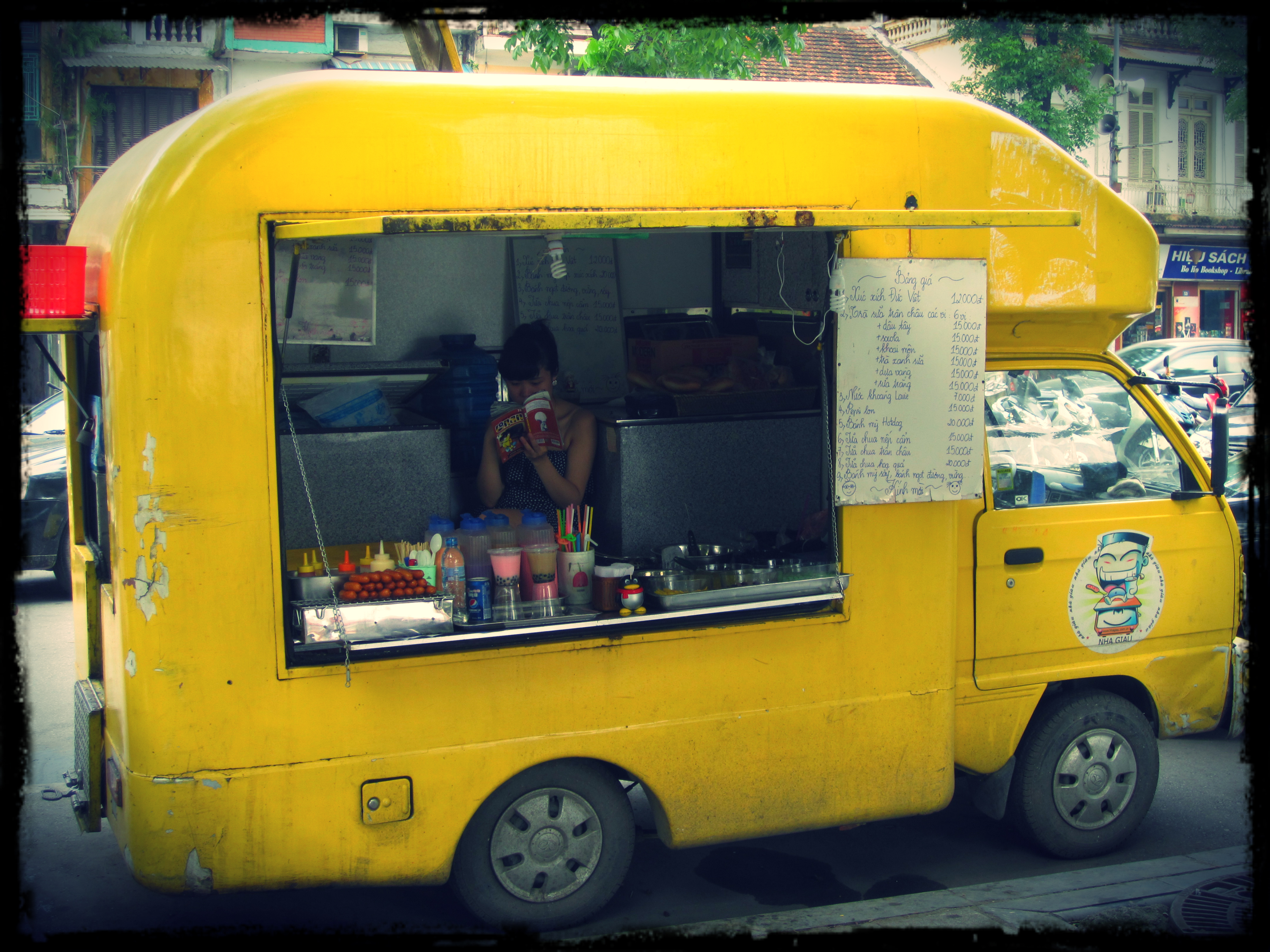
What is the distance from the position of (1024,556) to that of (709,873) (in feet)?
5.79

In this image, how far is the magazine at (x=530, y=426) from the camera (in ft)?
14.8

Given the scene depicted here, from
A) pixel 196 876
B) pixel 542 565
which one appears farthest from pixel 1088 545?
pixel 196 876

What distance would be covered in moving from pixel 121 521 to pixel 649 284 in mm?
3033

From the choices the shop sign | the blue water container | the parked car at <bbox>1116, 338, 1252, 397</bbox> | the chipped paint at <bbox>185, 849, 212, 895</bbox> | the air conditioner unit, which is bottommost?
the chipped paint at <bbox>185, 849, 212, 895</bbox>

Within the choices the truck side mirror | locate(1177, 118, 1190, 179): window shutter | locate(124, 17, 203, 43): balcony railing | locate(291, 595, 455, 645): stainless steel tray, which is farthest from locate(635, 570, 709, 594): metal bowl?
locate(1177, 118, 1190, 179): window shutter

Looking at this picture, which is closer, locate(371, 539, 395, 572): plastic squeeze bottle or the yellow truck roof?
the yellow truck roof

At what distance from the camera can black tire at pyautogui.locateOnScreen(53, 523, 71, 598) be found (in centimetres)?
900

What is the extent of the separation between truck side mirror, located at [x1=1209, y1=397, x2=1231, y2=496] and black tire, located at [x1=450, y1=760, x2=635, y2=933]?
276 cm

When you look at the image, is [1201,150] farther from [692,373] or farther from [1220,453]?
[692,373]

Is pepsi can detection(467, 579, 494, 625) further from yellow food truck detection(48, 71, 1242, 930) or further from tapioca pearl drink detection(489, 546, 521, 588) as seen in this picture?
yellow food truck detection(48, 71, 1242, 930)

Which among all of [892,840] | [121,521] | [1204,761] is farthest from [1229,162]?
[121,521]

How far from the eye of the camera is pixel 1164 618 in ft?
14.5

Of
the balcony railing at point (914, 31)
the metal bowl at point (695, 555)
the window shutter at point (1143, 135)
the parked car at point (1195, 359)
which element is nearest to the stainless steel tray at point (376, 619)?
the metal bowl at point (695, 555)

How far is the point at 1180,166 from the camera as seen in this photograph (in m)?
26.2
